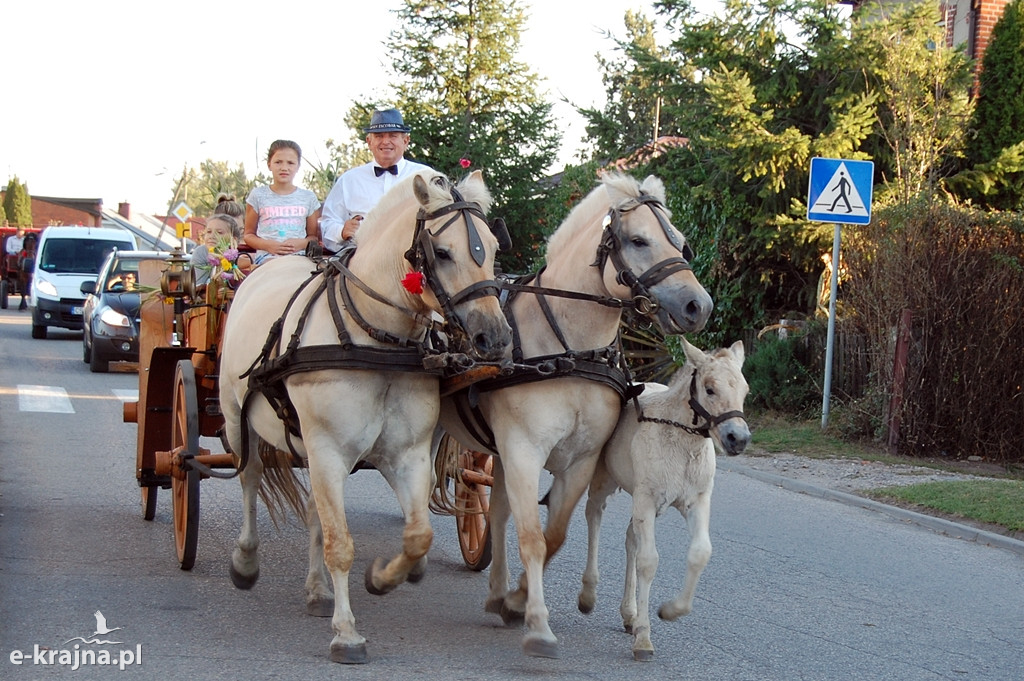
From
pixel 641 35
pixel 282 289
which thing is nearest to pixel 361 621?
pixel 282 289

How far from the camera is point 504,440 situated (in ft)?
18.5

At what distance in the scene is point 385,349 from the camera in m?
5.36

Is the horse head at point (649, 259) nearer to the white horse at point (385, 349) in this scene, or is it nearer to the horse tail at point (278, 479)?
the white horse at point (385, 349)

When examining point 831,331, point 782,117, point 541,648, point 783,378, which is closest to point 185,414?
point 541,648

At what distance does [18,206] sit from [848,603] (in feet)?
257

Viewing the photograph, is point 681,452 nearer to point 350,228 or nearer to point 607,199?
point 607,199

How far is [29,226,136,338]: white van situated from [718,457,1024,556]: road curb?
17.1 meters

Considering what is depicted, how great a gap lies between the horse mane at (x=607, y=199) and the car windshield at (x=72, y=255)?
21.3 m

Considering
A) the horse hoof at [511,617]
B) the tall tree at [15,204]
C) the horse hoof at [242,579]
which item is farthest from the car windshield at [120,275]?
the tall tree at [15,204]

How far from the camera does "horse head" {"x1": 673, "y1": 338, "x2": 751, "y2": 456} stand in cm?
544

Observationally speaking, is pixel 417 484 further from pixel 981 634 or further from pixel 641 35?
pixel 641 35

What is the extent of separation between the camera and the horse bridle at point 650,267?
5.42 meters

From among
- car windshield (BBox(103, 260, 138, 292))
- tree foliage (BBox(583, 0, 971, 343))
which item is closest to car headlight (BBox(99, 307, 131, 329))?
car windshield (BBox(103, 260, 138, 292))

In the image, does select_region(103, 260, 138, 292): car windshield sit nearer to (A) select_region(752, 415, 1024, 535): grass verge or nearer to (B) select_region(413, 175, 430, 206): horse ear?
(A) select_region(752, 415, 1024, 535): grass verge
